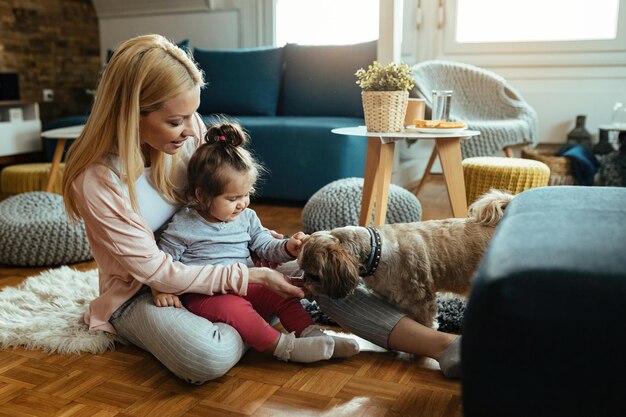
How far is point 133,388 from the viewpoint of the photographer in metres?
1.31

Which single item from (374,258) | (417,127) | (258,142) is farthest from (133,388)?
(258,142)

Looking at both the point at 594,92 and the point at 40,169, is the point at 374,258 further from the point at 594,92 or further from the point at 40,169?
the point at 594,92

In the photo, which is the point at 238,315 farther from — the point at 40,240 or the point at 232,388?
the point at 40,240

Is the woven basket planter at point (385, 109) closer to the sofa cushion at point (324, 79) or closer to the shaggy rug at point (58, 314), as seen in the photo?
the shaggy rug at point (58, 314)

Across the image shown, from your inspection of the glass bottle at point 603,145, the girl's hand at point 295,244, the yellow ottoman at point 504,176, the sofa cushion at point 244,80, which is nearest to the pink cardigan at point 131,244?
the girl's hand at point 295,244

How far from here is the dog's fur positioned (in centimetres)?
141

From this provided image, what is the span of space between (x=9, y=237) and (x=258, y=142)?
4.86 ft

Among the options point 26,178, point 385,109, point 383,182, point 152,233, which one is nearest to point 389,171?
point 383,182

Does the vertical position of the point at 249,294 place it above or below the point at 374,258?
below

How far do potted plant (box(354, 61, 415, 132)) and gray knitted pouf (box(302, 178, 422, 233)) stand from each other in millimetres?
326

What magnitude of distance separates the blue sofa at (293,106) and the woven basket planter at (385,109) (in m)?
0.94


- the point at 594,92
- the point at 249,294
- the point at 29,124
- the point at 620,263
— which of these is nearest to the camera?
the point at 620,263

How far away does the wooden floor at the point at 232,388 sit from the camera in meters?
1.21

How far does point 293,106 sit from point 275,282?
260cm
